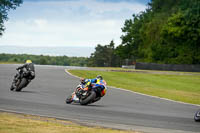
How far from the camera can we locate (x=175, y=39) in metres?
80.6

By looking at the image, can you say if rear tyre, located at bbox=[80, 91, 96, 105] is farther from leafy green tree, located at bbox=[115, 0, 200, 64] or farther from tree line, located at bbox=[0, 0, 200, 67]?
leafy green tree, located at bbox=[115, 0, 200, 64]

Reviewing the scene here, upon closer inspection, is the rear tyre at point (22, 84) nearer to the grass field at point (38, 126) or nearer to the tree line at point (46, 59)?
the grass field at point (38, 126)

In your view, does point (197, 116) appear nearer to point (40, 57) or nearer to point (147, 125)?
point (147, 125)

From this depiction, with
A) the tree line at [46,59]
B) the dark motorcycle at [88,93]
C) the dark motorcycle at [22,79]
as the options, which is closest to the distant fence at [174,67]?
the dark motorcycle at [22,79]

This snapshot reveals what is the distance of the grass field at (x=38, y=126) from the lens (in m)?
9.02

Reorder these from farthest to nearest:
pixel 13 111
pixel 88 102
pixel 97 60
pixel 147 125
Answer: pixel 97 60 → pixel 88 102 → pixel 13 111 → pixel 147 125

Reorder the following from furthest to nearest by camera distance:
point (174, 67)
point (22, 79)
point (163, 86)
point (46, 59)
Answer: point (46, 59), point (174, 67), point (163, 86), point (22, 79)

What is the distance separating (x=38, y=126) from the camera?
9.68 meters

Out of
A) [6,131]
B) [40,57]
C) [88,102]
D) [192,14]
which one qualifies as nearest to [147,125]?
[6,131]

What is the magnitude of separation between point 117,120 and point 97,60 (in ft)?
575

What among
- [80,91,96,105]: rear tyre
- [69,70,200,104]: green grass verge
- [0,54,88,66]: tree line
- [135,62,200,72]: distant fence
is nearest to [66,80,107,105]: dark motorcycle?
[80,91,96,105]: rear tyre

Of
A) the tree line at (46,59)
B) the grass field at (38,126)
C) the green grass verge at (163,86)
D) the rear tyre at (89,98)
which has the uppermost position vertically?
the tree line at (46,59)

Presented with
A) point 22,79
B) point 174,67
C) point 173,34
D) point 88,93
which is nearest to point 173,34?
point 173,34

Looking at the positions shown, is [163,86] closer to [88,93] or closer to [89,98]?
[88,93]
